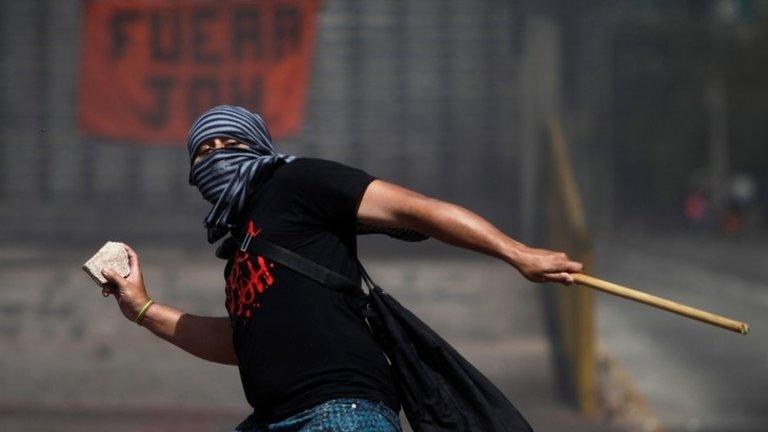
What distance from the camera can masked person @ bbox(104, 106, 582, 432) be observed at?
2902 millimetres

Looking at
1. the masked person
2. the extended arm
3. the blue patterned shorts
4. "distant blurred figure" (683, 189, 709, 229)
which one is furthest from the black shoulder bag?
"distant blurred figure" (683, 189, 709, 229)

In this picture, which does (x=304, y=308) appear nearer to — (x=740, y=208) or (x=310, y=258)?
(x=310, y=258)

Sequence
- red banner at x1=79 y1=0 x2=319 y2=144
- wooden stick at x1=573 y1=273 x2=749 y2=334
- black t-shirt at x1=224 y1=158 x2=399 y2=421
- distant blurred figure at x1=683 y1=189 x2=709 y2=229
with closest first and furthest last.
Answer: wooden stick at x1=573 y1=273 x2=749 y2=334, black t-shirt at x1=224 y1=158 x2=399 y2=421, red banner at x1=79 y1=0 x2=319 y2=144, distant blurred figure at x1=683 y1=189 x2=709 y2=229

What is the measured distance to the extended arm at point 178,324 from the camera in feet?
11.4

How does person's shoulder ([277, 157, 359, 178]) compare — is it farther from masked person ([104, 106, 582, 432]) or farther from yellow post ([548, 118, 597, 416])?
yellow post ([548, 118, 597, 416])

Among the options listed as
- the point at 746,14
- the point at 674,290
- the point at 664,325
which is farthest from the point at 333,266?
the point at 746,14

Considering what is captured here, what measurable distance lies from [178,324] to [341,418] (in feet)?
2.52

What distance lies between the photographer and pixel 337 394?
295 centimetres

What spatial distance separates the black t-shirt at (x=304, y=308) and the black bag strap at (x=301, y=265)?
0.01 metres

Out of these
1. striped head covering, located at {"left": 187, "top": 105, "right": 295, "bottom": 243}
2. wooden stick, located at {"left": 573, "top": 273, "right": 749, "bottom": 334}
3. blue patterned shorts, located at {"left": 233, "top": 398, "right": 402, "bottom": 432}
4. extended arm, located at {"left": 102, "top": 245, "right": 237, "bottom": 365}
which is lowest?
blue patterned shorts, located at {"left": 233, "top": 398, "right": 402, "bottom": 432}

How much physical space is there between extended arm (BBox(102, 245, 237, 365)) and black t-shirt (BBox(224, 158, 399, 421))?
40cm

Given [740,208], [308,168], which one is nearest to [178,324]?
[308,168]

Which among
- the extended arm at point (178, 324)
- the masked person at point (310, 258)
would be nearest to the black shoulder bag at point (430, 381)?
the masked person at point (310, 258)

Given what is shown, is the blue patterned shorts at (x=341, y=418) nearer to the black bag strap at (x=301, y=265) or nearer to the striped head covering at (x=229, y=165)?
the black bag strap at (x=301, y=265)
